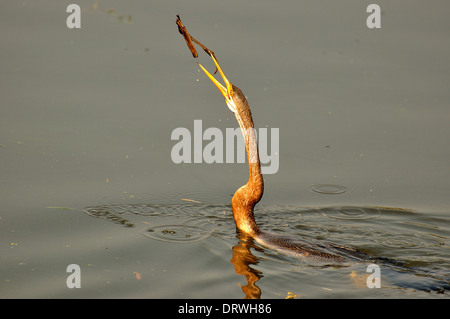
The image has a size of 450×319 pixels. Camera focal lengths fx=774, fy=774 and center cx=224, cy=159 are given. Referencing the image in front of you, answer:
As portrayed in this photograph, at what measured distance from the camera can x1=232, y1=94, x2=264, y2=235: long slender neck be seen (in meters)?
7.90

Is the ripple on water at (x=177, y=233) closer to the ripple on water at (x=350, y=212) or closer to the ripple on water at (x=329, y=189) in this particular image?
the ripple on water at (x=350, y=212)

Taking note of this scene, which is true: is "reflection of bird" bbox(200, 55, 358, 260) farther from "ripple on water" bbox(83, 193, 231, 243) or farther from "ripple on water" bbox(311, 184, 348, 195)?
"ripple on water" bbox(311, 184, 348, 195)

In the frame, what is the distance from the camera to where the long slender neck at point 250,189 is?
790 cm

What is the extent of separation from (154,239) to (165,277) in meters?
0.83
